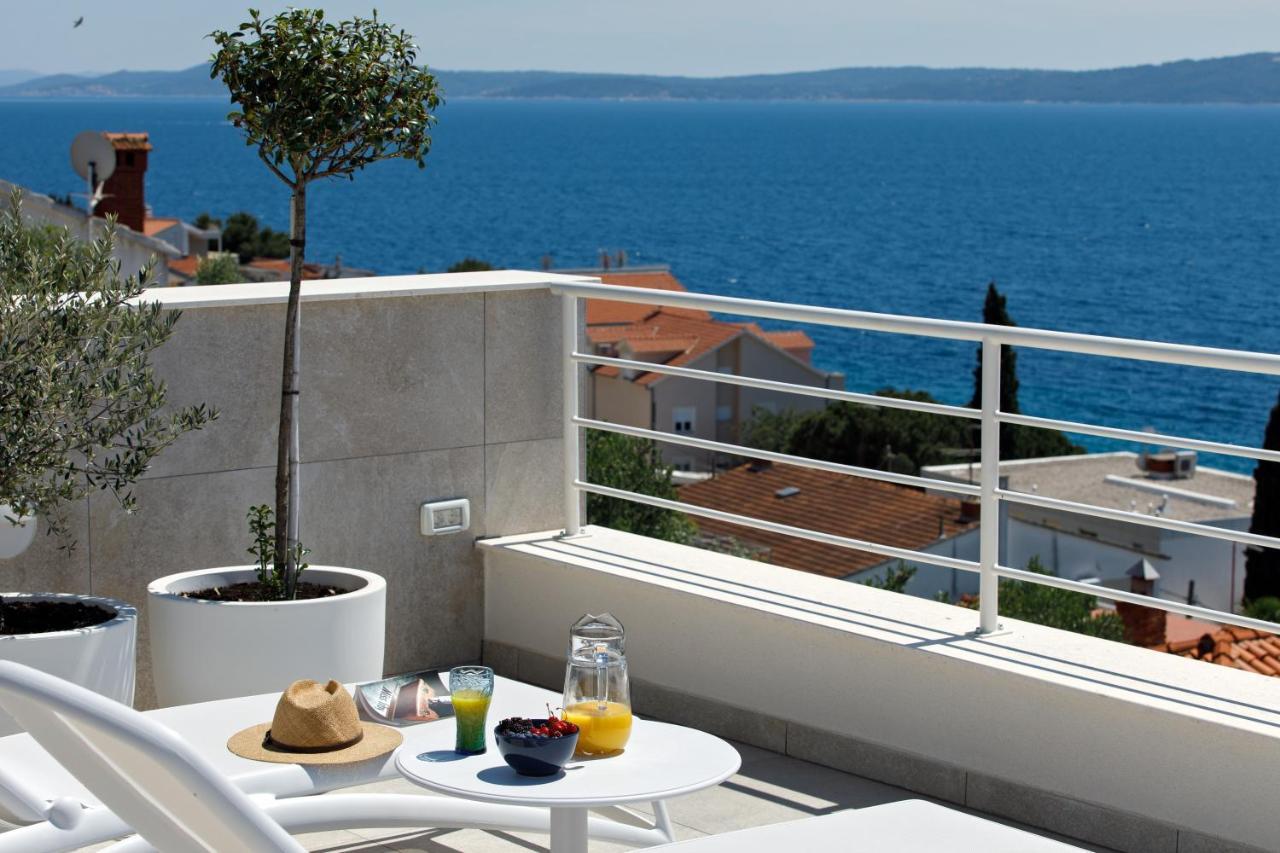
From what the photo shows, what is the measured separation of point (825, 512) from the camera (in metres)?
31.5

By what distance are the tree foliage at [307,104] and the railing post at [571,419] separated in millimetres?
900

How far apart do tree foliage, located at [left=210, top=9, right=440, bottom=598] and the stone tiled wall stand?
1.10ft

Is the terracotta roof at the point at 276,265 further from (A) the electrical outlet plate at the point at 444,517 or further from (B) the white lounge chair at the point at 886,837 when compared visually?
(B) the white lounge chair at the point at 886,837

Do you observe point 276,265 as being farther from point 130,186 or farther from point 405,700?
point 405,700

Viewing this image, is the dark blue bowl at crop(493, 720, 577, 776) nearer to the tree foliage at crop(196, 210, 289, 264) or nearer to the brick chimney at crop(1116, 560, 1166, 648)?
the brick chimney at crop(1116, 560, 1166, 648)

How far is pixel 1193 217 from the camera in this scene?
3474 inches

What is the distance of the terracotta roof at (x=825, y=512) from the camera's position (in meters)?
28.8

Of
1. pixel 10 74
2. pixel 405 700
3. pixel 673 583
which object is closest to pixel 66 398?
pixel 405 700

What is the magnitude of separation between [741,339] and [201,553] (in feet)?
151

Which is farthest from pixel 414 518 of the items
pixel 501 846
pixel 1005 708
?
pixel 1005 708

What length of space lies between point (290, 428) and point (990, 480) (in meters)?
1.55

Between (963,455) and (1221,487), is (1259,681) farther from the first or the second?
(1221,487)

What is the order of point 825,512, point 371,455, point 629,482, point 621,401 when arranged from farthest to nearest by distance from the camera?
1. point 621,401
2. point 825,512
3. point 629,482
4. point 371,455

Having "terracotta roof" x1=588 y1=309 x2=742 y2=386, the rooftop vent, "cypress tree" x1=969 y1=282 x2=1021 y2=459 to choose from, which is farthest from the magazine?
the rooftop vent
